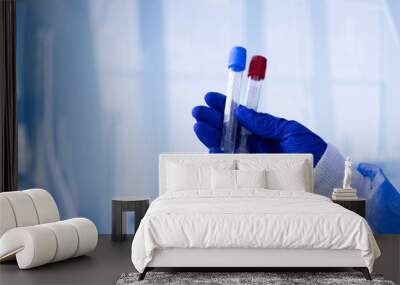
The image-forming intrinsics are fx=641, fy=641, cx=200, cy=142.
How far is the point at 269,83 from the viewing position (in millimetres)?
6266

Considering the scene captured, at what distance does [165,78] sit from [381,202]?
2.41m

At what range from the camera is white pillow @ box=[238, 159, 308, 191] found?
5.49m

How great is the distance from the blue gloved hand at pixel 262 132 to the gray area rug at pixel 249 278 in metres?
1.92

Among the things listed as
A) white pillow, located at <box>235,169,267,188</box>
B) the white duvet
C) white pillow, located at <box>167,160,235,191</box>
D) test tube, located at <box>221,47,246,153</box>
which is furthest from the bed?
test tube, located at <box>221,47,246,153</box>

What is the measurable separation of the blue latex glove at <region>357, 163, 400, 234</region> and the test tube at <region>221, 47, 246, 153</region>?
1335 mm

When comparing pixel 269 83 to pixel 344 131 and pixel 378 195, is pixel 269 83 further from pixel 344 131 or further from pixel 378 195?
pixel 378 195

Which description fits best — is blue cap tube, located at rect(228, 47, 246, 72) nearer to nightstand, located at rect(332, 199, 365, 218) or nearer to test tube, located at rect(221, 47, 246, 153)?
test tube, located at rect(221, 47, 246, 153)

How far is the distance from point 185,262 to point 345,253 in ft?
3.35

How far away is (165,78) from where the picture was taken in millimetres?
6293

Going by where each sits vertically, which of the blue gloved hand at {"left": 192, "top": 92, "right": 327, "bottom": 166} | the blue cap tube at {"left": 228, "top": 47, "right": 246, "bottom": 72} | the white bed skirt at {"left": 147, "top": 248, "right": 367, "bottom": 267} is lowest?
the white bed skirt at {"left": 147, "top": 248, "right": 367, "bottom": 267}

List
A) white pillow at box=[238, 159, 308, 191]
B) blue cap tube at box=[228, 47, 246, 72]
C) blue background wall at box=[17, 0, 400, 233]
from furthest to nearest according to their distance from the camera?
blue background wall at box=[17, 0, 400, 233]
blue cap tube at box=[228, 47, 246, 72]
white pillow at box=[238, 159, 308, 191]

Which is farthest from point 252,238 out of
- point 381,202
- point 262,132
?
point 381,202

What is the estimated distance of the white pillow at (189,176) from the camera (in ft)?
18.0

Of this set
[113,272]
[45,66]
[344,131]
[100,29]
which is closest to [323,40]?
[344,131]
